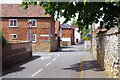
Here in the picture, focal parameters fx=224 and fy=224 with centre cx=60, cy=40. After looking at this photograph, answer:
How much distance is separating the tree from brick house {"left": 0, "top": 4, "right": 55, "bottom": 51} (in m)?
25.7

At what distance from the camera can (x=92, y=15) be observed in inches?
582

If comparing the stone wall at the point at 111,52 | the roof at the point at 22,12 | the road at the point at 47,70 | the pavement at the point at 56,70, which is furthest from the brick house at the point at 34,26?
the stone wall at the point at 111,52

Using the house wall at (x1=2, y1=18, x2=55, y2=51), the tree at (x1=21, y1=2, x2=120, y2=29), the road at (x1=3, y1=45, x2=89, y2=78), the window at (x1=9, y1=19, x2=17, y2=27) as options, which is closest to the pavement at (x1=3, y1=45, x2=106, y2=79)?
the road at (x1=3, y1=45, x2=89, y2=78)

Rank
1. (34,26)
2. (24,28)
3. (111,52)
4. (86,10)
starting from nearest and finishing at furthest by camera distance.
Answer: (111,52) < (86,10) < (34,26) < (24,28)

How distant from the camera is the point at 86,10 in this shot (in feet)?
45.5

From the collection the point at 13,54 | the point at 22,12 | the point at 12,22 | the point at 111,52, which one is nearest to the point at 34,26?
the point at 22,12

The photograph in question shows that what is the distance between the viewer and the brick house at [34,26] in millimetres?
40906

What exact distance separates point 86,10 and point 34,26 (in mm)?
28558

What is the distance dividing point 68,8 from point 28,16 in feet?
91.9

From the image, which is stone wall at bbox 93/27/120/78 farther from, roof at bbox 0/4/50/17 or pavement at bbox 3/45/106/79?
roof at bbox 0/4/50/17

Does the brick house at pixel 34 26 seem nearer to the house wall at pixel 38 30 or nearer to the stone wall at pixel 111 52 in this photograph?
the house wall at pixel 38 30

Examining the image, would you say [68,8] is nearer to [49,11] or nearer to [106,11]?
[49,11]

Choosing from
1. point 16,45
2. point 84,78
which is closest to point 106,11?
point 84,78

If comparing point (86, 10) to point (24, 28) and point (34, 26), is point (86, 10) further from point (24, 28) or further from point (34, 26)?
point (24, 28)
